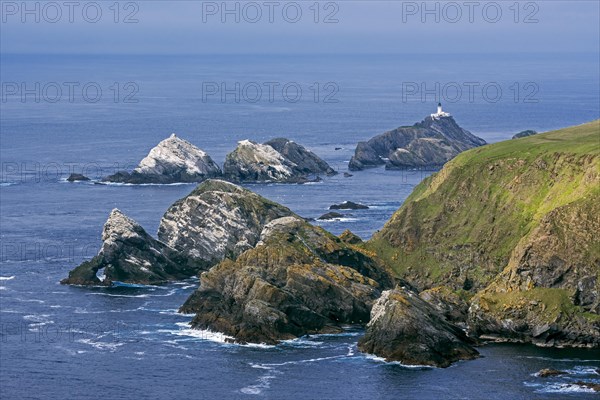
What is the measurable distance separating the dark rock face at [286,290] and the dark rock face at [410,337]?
35.8 feet

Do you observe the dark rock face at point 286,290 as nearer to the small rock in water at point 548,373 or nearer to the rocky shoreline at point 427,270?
the rocky shoreline at point 427,270

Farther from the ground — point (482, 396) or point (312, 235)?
point (312, 235)

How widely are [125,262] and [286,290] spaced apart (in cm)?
3606

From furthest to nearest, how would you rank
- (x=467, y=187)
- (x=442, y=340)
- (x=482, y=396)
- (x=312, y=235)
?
(x=467, y=187) → (x=312, y=235) → (x=442, y=340) → (x=482, y=396)

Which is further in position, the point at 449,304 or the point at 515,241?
the point at 515,241

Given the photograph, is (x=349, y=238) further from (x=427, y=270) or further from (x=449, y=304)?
(x=449, y=304)

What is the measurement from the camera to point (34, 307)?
591 feet

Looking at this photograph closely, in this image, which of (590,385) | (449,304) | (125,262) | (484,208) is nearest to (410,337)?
(449,304)

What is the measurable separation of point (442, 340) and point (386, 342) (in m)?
5.92

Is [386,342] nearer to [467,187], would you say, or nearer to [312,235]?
[312,235]

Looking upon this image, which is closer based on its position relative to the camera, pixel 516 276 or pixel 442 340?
pixel 442 340

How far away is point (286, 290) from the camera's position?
546 ft

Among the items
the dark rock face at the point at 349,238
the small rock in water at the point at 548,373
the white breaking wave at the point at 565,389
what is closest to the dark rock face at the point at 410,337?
the small rock in water at the point at 548,373

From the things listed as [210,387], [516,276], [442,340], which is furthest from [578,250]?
[210,387]
